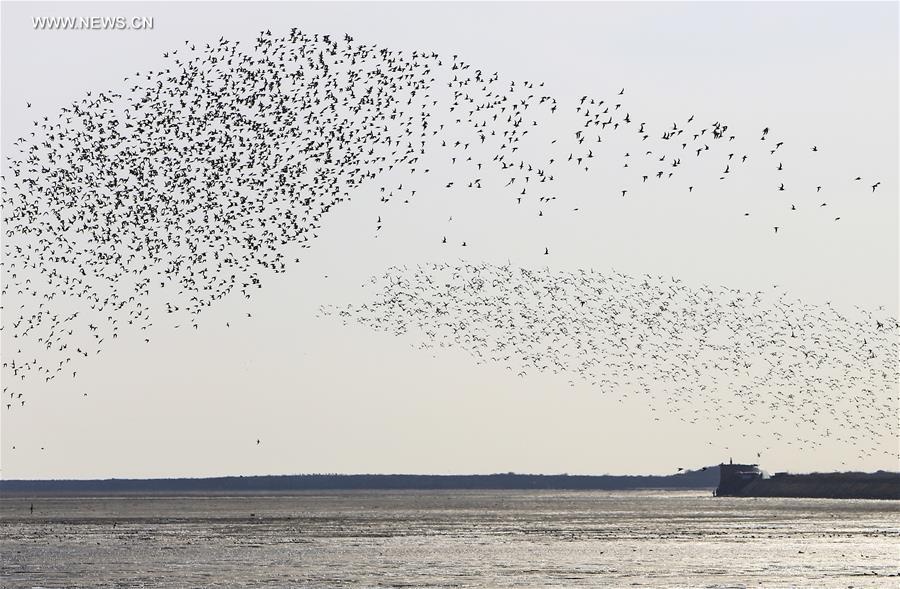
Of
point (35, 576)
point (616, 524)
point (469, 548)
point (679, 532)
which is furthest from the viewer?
point (616, 524)

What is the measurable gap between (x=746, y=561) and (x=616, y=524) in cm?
6157

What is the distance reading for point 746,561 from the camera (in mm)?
81812

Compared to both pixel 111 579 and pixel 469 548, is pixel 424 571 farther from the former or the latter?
pixel 469 548

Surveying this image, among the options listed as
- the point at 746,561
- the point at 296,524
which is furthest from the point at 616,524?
the point at 746,561

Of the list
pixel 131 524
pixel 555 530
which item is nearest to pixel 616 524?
pixel 555 530

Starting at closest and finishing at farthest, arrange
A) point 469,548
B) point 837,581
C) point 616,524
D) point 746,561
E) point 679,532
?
point 837,581, point 746,561, point 469,548, point 679,532, point 616,524

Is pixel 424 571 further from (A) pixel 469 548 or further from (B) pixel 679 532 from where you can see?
(B) pixel 679 532

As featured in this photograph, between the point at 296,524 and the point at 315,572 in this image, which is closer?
the point at 315,572

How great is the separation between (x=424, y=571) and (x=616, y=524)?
69.3m

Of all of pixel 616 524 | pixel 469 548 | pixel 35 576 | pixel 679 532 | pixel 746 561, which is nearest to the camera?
pixel 35 576

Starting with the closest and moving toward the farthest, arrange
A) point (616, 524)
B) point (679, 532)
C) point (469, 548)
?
point (469, 548) < point (679, 532) < point (616, 524)

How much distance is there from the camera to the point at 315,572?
7681cm

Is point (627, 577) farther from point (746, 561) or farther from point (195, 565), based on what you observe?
point (195, 565)

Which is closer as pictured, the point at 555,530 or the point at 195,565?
the point at 195,565
